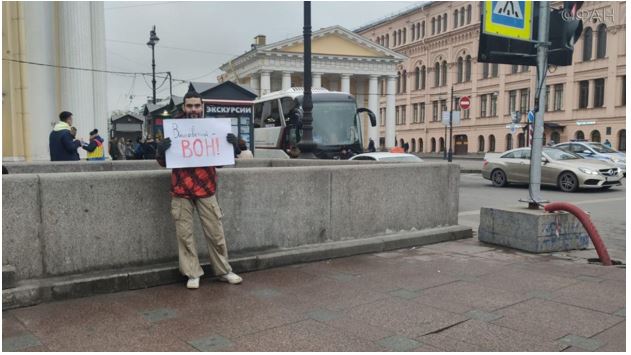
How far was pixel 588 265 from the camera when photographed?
6383 mm

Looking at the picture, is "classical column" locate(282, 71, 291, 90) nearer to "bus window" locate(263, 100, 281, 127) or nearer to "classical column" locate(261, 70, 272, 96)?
"classical column" locate(261, 70, 272, 96)

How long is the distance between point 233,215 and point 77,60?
1535cm

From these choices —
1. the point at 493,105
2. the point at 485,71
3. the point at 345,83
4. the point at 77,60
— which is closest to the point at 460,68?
the point at 485,71

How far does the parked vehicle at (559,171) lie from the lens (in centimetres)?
1667

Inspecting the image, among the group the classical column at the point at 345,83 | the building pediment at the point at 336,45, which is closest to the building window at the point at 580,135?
the building pediment at the point at 336,45

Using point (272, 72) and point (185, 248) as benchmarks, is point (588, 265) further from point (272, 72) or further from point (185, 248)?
point (272, 72)

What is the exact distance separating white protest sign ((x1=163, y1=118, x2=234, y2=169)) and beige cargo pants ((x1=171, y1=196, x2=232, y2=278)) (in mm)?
358

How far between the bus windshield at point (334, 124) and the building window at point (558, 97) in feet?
117

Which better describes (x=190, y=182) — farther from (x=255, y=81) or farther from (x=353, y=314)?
(x=255, y=81)

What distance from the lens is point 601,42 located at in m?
48.2

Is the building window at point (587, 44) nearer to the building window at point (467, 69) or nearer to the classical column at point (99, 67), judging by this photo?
the building window at point (467, 69)

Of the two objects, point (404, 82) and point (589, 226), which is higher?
point (404, 82)

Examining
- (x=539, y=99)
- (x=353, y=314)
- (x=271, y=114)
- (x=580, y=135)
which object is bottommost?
(x=353, y=314)

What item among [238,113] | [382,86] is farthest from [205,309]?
[382,86]
